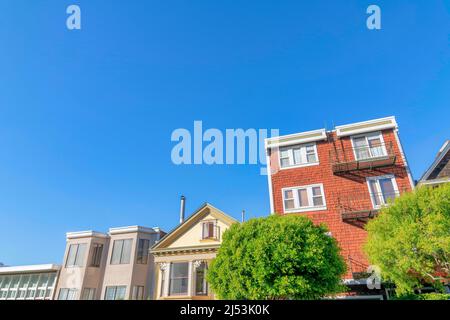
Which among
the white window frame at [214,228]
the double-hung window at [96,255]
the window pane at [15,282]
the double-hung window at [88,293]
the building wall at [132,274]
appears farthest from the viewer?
the window pane at [15,282]

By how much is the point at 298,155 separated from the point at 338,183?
3.83 metres

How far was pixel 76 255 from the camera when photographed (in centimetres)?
2802

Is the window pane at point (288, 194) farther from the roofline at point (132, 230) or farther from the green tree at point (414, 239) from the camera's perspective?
the roofline at point (132, 230)

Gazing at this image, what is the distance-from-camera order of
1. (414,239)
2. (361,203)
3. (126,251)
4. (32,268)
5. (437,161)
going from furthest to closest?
(32,268) → (126,251) → (361,203) → (437,161) → (414,239)

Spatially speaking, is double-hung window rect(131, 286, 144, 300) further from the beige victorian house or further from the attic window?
the attic window

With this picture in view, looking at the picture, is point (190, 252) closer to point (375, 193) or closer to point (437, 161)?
point (375, 193)

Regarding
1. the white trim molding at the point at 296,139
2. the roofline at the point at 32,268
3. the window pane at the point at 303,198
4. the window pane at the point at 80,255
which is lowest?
the roofline at the point at 32,268

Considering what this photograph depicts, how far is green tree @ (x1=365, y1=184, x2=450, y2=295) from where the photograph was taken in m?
11.2

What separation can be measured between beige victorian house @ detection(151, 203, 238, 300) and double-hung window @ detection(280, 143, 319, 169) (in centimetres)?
645

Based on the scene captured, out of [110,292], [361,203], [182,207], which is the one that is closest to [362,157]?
[361,203]

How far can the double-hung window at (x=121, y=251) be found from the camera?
2645 cm

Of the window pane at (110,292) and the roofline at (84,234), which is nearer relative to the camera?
the window pane at (110,292)

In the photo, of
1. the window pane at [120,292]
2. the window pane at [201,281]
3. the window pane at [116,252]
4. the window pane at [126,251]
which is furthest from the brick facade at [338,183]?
the window pane at [116,252]

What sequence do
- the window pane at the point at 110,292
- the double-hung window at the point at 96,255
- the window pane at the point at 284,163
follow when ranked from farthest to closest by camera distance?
the double-hung window at the point at 96,255 < the window pane at the point at 110,292 < the window pane at the point at 284,163
